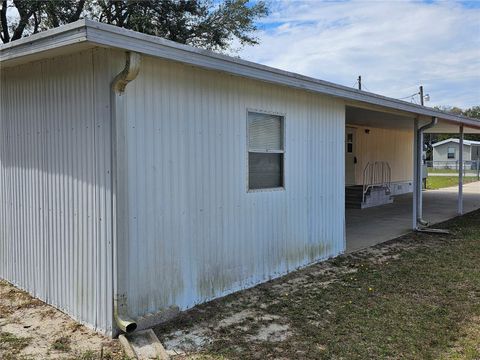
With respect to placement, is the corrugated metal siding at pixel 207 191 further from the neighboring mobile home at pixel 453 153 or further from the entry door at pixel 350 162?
the neighboring mobile home at pixel 453 153

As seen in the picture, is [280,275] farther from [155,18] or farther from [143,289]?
[155,18]

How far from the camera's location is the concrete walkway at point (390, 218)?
8208 mm

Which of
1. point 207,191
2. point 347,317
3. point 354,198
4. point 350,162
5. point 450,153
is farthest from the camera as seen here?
point 450,153

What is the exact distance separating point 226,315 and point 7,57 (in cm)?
324

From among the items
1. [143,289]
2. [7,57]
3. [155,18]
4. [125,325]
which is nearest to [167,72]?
[7,57]

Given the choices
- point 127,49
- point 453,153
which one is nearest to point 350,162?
point 127,49

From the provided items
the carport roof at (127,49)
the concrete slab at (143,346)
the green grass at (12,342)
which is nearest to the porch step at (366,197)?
the carport roof at (127,49)

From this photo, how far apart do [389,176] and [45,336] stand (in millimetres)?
14641

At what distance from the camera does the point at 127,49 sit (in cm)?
340

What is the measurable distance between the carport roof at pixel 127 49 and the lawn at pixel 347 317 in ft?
7.89

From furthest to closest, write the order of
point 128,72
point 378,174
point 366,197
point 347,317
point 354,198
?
point 378,174
point 354,198
point 366,197
point 347,317
point 128,72

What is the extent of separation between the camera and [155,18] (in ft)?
52.2

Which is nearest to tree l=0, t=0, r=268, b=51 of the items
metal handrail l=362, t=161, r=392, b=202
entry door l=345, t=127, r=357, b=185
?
entry door l=345, t=127, r=357, b=185

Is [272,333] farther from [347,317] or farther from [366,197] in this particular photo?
[366,197]
